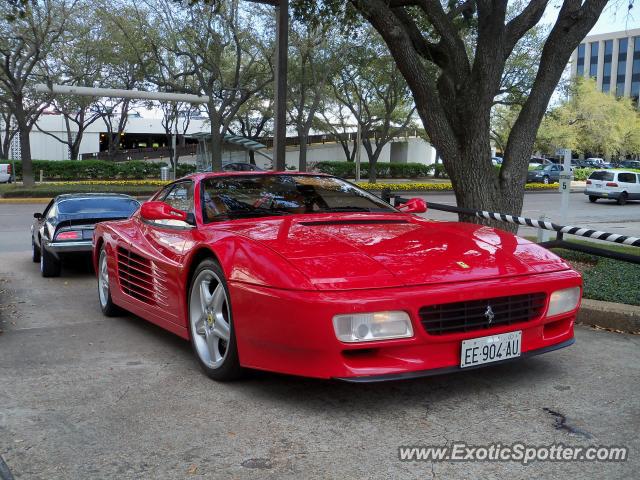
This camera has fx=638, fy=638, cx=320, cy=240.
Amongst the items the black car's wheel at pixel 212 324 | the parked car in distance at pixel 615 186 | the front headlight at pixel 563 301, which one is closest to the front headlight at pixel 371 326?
the black car's wheel at pixel 212 324

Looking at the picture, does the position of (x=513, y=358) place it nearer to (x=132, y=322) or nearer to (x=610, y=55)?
(x=132, y=322)

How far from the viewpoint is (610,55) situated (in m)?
93.4

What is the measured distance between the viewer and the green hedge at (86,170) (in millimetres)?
37750

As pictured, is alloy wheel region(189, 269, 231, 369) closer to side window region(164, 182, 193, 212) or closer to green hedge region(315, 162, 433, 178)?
side window region(164, 182, 193, 212)

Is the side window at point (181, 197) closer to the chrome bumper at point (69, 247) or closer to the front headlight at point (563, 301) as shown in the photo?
the front headlight at point (563, 301)

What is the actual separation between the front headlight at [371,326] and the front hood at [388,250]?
162 mm

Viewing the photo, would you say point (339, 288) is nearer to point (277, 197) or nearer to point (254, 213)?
point (254, 213)

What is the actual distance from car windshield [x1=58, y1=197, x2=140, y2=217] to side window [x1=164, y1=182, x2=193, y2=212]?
11.7ft

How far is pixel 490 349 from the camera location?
3.55 m

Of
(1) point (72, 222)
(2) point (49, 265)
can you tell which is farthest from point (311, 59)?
(2) point (49, 265)

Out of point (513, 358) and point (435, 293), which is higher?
point (435, 293)

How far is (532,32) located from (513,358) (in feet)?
102

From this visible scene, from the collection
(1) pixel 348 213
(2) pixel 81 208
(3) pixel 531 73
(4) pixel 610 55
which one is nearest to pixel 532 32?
(3) pixel 531 73

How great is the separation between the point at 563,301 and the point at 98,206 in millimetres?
7088
